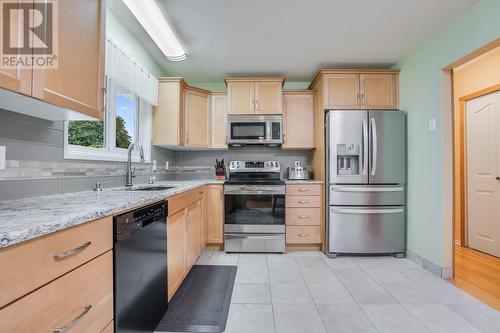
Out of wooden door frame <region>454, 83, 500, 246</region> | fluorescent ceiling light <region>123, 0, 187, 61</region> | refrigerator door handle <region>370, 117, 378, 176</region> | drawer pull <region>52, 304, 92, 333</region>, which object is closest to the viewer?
drawer pull <region>52, 304, 92, 333</region>

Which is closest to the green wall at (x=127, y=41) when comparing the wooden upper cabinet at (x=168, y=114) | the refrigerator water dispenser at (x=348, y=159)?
the wooden upper cabinet at (x=168, y=114)

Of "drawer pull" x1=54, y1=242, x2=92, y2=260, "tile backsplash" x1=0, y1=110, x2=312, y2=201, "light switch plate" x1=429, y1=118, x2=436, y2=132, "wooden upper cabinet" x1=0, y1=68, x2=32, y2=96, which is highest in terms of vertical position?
"light switch plate" x1=429, y1=118, x2=436, y2=132

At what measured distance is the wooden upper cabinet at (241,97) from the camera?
3.29 meters

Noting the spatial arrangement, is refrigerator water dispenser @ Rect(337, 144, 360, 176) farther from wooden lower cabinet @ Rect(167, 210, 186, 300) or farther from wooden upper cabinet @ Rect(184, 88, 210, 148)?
wooden lower cabinet @ Rect(167, 210, 186, 300)

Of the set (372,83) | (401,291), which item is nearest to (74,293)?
(401,291)

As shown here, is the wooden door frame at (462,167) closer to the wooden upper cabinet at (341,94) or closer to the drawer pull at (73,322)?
the wooden upper cabinet at (341,94)

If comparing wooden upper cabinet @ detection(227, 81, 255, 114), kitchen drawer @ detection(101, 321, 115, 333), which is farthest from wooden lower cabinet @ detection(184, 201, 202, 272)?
wooden upper cabinet @ detection(227, 81, 255, 114)

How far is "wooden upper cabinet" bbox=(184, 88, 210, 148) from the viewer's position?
326cm

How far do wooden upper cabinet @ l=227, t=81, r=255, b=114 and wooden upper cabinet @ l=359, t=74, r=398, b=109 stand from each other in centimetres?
143

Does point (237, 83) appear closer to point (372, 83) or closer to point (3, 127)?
point (372, 83)

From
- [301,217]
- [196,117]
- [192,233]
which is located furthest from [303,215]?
[196,117]

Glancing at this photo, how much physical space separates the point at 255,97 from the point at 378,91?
159cm

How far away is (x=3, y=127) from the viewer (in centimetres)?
119

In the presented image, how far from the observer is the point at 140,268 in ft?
4.22
